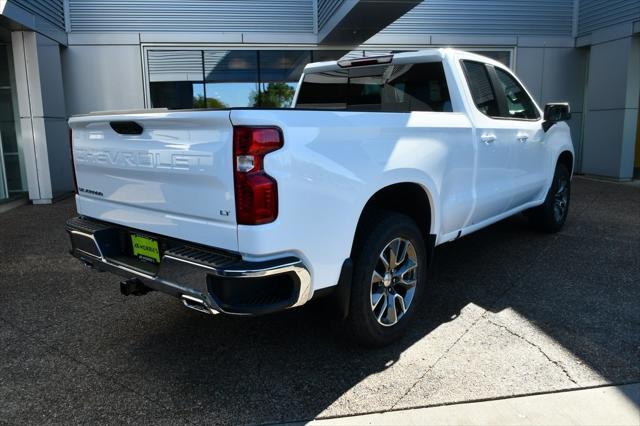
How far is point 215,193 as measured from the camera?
263cm

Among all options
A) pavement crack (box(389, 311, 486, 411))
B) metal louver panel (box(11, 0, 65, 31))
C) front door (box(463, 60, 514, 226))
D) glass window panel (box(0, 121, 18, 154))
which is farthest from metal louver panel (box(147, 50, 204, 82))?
pavement crack (box(389, 311, 486, 411))

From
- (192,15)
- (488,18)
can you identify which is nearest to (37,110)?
(192,15)

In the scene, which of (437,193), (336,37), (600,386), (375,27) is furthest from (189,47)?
(600,386)

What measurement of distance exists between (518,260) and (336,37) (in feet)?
26.7

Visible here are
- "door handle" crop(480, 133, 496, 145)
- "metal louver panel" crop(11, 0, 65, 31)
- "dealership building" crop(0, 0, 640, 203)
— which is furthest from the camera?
"dealership building" crop(0, 0, 640, 203)

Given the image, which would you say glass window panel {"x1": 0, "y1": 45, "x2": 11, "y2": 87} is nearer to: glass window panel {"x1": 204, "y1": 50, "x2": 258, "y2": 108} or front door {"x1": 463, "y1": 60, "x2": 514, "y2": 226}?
glass window panel {"x1": 204, "y1": 50, "x2": 258, "y2": 108}

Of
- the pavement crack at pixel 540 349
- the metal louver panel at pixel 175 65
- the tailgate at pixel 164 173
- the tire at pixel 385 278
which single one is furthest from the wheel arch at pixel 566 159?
the metal louver panel at pixel 175 65

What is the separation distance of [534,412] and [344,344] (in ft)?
4.05

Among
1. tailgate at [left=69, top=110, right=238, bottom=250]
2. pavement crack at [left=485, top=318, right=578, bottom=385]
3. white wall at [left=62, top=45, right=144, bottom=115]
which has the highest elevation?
white wall at [left=62, top=45, right=144, bottom=115]

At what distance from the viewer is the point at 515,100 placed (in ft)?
17.1

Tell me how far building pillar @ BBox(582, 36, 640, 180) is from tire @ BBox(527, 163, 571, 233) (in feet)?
22.5

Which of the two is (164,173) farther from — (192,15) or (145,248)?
(192,15)

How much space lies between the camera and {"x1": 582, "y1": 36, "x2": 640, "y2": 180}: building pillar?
38.9 ft

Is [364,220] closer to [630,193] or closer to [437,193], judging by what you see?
[437,193]
